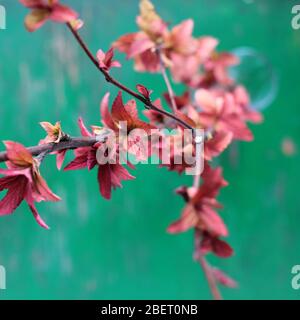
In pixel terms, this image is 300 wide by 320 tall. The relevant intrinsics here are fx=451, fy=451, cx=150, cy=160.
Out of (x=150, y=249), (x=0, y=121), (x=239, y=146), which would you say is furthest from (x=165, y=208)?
(x=0, y=121)

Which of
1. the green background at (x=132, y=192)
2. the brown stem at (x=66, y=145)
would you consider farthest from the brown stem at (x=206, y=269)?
the green background at (x=132, y=192)

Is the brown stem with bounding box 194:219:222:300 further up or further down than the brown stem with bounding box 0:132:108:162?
further down

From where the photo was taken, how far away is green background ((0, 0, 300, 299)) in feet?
2.49

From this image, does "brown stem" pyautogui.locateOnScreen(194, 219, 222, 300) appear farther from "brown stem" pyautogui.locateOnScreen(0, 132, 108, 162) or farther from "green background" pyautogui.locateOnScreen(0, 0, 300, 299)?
"green background" pyautogui.locateOnScreen(0, 0, 300, 299)

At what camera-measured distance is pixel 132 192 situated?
83 cm

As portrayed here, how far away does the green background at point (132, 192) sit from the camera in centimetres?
76

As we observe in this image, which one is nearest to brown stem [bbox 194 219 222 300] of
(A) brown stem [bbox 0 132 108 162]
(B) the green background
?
(A) brown stem [bbox 0 132 108 162]

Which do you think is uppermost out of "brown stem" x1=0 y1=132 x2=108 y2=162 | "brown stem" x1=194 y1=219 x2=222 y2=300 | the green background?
the green background

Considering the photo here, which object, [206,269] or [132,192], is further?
[132,192]

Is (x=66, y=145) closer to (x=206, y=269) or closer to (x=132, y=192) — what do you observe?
(x=206, y=269)

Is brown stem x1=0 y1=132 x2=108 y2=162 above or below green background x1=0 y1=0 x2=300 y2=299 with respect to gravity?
below

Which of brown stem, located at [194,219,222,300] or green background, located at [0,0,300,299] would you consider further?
green background, located at [0,0,300,299]

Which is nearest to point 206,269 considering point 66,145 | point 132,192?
point 66,145

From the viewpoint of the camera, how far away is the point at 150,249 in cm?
84
